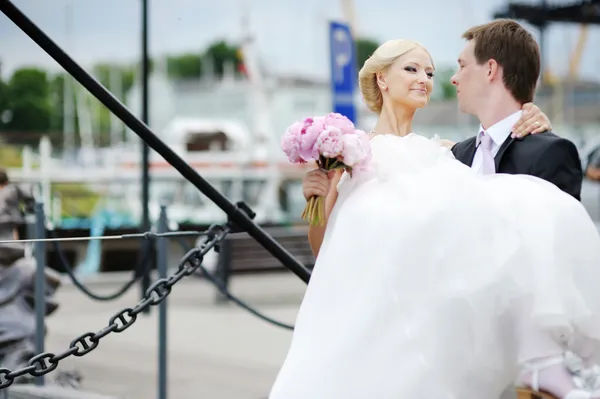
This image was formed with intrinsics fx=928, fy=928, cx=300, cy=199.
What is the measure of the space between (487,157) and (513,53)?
35 centimetres

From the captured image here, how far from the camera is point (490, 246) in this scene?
256 cm

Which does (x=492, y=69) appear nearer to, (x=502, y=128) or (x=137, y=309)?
(x=502, y=128)

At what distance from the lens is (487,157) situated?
304 cm

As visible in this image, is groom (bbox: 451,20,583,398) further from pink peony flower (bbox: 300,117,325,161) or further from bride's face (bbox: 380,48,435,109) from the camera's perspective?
pink peony flower (bbox: 300,117,325,161)

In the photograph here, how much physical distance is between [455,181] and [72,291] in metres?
11.2

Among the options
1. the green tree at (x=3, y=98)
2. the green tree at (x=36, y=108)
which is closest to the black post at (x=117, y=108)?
the green tree at (x=3, y=98)

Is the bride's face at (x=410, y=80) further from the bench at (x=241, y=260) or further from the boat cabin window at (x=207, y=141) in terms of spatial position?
the boat cabin window at (x=207, y=141)

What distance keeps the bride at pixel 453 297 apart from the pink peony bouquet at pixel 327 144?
0.53 feet

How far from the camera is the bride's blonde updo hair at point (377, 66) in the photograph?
123 inches

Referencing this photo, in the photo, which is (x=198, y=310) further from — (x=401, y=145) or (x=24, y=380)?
(x=401, y=145)

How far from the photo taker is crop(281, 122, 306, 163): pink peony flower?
2.85 metres

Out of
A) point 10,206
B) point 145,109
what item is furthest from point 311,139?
point 145,109

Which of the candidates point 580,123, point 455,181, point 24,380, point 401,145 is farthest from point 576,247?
point 580,123

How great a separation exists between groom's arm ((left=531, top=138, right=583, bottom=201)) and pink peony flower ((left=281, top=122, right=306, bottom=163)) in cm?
73
